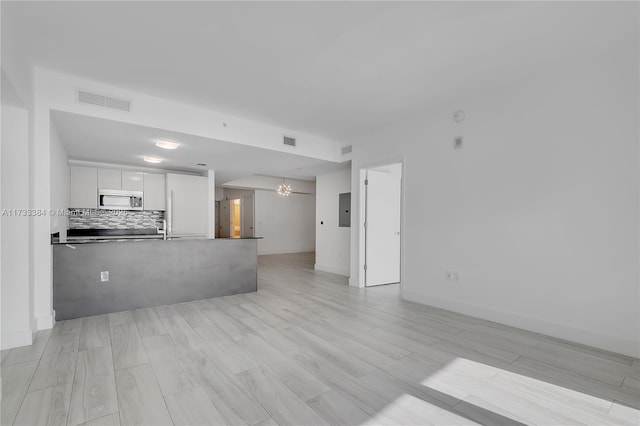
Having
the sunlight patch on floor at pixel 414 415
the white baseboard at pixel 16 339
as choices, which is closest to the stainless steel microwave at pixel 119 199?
the white baseboard at pixel 16 339

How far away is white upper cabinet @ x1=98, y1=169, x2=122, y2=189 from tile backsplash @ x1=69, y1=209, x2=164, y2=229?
645mm

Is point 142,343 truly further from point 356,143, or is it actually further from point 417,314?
point 356,143

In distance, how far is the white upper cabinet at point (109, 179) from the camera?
604cm

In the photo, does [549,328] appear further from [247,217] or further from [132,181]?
[247,217]

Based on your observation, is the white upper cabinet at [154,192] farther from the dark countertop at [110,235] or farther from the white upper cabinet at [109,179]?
the dark countertop at [110,235]

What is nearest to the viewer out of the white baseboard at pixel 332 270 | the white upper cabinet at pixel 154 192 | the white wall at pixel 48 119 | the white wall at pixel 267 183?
the white wall at pixel 48 119

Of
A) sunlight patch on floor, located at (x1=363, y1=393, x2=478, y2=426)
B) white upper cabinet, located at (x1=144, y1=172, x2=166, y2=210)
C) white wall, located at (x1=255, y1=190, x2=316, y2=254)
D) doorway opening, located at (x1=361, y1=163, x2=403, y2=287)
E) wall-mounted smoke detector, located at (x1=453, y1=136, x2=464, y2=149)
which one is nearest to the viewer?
sunlight patch on floor, located at (x1=363, y1=393, x2=478, y2=426)

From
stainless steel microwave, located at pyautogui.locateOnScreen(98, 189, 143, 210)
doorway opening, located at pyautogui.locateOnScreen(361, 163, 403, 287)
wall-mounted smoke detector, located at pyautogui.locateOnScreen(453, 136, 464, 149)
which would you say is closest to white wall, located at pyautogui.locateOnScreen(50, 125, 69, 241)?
stainless steel microwave, located at pyautogui.locateOnScreen(98, 189, 143, 210)

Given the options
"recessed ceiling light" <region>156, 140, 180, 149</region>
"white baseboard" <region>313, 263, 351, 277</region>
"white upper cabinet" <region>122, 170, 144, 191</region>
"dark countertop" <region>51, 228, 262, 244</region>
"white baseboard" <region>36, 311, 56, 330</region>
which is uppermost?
"recessed ceiling light" <region>156, 140, 180, 149</region>

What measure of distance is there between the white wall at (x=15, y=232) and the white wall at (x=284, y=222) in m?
7.70

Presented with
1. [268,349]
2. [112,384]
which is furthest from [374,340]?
[112,384]

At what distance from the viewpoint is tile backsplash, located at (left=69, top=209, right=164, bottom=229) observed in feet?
20.1

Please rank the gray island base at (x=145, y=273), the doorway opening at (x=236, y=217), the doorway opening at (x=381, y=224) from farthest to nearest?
the doorway opening at (x=236, y=217), the doorway opening at (x=381, y=224), the gray island base at (x=145, y=273)

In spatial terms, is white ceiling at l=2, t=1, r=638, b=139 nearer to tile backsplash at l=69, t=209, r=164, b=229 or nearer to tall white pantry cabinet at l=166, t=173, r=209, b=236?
tall white pantry cabinet at l=166, t=173, r=209, b=236
